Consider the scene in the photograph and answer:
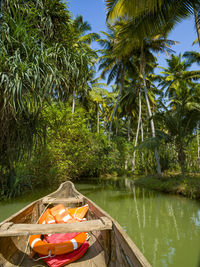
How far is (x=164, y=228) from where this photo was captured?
151 inches

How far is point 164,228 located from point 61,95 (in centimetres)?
512

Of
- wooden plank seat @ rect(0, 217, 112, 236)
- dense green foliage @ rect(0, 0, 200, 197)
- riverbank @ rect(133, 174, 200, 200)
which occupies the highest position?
dense green foliage @ rect(0, 0, 200, 197)

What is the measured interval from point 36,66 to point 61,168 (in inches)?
218

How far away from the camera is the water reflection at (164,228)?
268cm

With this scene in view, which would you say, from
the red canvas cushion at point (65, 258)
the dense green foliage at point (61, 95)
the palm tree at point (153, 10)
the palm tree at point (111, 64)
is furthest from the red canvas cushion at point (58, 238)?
the palm tree at point (111, 64)

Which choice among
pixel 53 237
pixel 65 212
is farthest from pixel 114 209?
pixel 53 237

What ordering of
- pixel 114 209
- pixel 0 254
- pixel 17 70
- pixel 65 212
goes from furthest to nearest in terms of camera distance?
pixel 114 209 → pixel 17 70 → pixel 65 212 → pixel 0 254

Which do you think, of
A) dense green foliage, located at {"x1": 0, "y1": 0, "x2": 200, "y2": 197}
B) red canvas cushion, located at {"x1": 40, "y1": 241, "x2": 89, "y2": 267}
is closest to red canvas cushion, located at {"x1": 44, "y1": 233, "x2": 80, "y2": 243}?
red canvas cushion, located at {"x1": 40, "y1": 241, "x2": 89, "y2": 267}

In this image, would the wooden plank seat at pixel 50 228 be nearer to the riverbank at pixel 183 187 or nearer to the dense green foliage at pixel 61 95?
the dense green foliage at pixel 61 95

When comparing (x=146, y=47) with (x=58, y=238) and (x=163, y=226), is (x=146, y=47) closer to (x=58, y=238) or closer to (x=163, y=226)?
(x=163, y=226)

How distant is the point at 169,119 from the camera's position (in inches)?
335

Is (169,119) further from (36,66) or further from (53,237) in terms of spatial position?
(53,237)

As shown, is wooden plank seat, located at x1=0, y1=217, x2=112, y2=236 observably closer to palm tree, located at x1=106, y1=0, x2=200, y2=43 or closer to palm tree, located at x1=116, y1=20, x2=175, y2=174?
palm tree, located at x1=106, y1=0, x2=200, y2=43

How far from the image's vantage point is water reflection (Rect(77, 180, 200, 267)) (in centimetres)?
268
